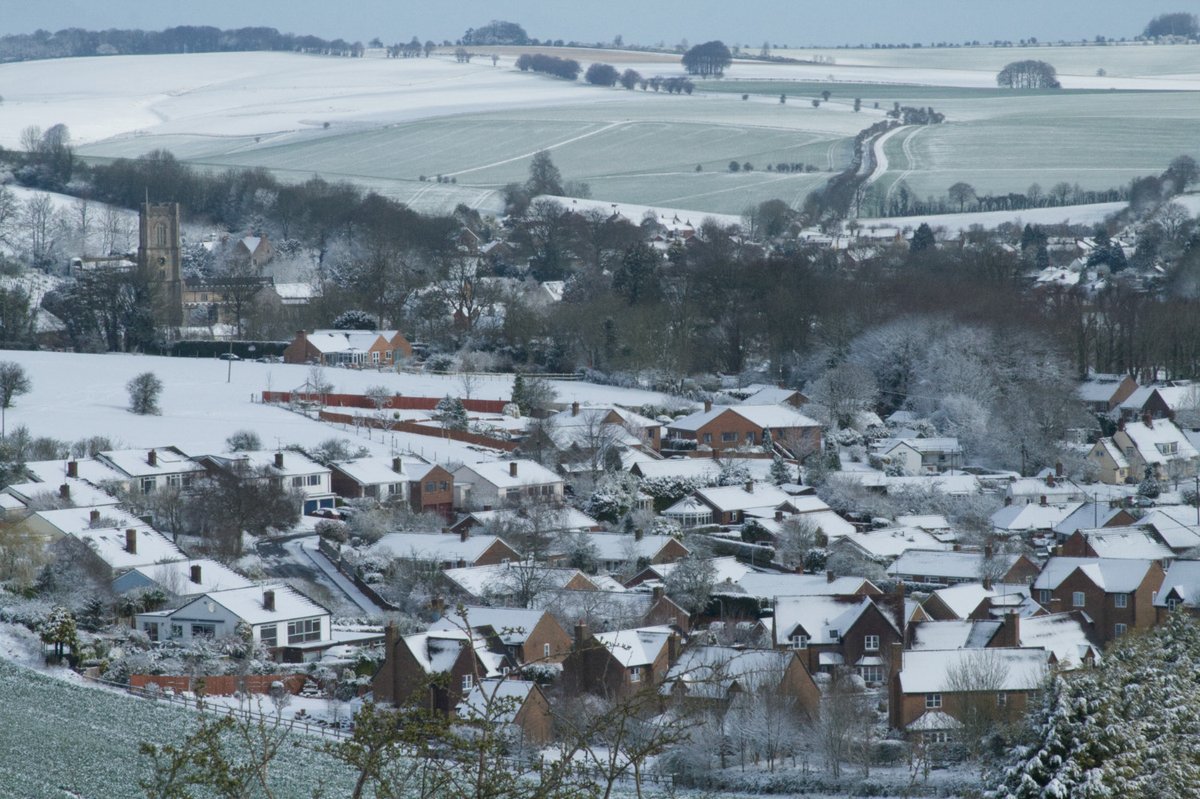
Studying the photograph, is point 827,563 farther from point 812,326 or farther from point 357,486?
point 812,326

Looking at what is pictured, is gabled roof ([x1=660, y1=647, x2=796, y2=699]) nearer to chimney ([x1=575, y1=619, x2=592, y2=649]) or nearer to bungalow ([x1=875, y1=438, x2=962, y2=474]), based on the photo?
chimney ([x1=575, y1=619, x2=592, y2=649])

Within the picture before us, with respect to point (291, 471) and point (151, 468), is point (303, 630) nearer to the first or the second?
point (291, 471)

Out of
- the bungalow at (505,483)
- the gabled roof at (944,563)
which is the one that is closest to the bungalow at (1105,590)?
the gabled roof at (944,563)

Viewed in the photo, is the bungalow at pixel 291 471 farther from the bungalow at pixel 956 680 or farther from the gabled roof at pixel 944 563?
the bungalow at pixel 956 680

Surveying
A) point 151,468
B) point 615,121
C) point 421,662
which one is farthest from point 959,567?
point 615,121

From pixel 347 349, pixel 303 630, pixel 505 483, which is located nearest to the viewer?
pixel 303 630

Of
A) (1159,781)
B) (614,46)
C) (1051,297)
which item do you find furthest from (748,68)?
(1159,781)
